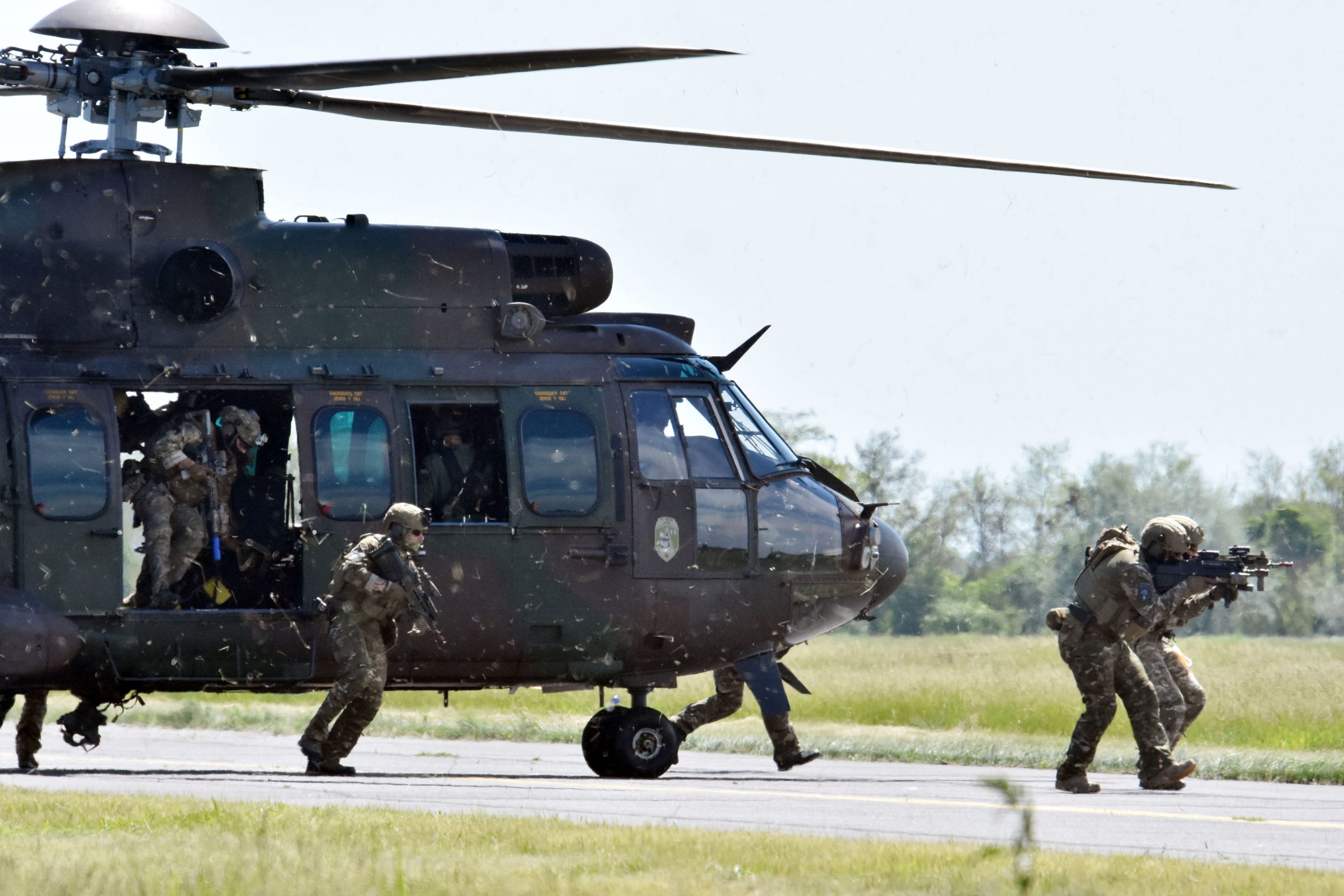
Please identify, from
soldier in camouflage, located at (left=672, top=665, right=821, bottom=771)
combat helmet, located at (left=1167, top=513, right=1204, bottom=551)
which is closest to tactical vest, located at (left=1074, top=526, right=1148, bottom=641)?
combat helmet, located at (left=1167, top=513, right=1204, bottom=551)

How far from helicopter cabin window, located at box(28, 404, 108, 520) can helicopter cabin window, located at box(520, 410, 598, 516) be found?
108 inches

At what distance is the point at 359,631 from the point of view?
12656mm

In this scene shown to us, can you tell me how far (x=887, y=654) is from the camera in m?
39.2

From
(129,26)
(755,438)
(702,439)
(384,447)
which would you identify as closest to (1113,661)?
(755,438)

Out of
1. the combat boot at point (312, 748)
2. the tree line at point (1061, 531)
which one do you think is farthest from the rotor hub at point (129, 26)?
the tree line at point (1061, 531)

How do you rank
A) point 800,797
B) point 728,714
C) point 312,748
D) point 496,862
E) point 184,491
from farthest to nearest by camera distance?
point 728,714 → point 184,491 → point 312,748 → point 800,797 → point 496,862

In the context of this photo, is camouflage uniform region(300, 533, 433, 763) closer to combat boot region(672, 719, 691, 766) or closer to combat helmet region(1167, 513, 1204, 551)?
combat boot region(672, 719, 691, 766)

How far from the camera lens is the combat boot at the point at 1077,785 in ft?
40.8

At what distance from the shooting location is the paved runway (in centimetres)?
956

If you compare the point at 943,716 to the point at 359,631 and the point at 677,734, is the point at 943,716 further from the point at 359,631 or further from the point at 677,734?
the point at 359,631

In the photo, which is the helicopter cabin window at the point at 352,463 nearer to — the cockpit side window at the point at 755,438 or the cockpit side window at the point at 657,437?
the cockpit side window at the point at 657,437

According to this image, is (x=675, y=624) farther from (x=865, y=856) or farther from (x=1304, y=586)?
(x=1304, y=586)

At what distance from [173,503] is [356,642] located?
5.50ft

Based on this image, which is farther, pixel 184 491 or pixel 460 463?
pixel 460 463
